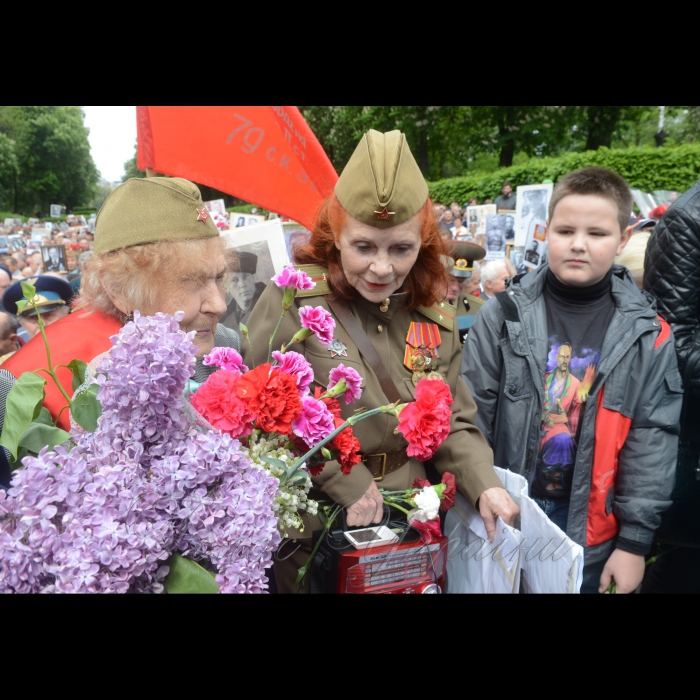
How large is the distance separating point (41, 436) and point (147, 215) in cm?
75

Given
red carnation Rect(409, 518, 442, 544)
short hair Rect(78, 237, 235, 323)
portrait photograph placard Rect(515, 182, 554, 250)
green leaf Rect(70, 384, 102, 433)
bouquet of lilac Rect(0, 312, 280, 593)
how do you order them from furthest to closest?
portrait photograph placard Rect(515, 182, 554, 250)
short hair Rect(78, 237, 235, 323)
red carnation Rect(409, 518, 442, 544)
green leaf Rect(70, 384, 102, 433)
bouquet of lilac Rect(0, 312, 280, 593)

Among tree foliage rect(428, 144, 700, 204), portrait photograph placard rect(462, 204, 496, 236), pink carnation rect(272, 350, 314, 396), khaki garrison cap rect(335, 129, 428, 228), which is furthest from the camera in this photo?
tree foliage rect(428, 144, 700, 204)

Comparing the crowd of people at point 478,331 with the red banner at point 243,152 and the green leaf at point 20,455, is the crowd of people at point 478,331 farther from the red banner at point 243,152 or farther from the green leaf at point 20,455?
the red banner at point 243,152

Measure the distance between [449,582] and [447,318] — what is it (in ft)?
2.86

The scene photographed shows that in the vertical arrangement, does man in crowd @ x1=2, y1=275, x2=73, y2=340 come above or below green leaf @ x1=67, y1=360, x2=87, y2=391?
below

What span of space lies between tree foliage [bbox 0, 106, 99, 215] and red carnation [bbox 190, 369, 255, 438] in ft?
92.5

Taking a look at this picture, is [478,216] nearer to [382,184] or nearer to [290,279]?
[382,184]

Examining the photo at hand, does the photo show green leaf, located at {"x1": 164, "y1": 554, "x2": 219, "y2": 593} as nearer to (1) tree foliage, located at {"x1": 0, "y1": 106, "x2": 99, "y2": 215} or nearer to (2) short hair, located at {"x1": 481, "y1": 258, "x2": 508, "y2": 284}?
(2) short hair, located at {"x1": 481, "y1": 258, "x2": 508, "y2": 284}

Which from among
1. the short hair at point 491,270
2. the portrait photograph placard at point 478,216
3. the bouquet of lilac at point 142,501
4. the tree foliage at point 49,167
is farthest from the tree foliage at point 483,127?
the bouquet of lilac at point 142,501

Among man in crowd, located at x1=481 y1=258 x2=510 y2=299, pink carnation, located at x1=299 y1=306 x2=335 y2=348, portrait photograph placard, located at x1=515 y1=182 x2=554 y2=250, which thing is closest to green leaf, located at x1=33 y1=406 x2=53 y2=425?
pink carnation, located at x1=299 y1=306 x2=335 y2=348

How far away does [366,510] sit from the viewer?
1.38 m

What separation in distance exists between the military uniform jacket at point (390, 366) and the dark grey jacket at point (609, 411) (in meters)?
0.31

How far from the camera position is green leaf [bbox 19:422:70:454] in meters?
1.09
